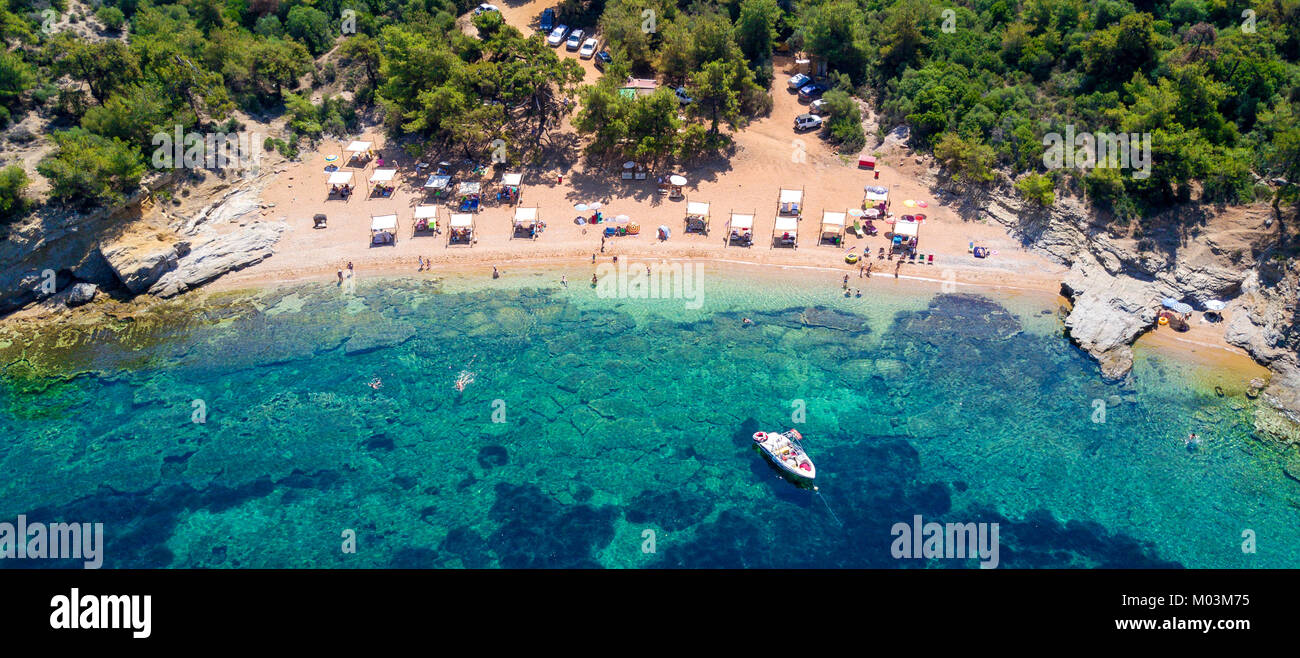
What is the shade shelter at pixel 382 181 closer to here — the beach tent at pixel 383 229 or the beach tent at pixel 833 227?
the beach tent at pixel 383 229

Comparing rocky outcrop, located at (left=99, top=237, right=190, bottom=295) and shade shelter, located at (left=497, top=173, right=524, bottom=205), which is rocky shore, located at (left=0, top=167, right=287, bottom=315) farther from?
shade shelter, located at (left=497, top=173, right=524, bottom=205)

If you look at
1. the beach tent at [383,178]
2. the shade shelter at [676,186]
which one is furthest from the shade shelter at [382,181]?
the shade shelter at [676,186]

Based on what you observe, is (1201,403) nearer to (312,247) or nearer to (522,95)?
(522,95)

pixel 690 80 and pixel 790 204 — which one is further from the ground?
pixel 690 80

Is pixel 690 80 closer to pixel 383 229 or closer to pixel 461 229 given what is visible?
pixel 461 229

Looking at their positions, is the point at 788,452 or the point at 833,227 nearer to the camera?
the point at 788,452

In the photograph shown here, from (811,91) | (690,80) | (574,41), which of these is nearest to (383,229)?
(690,80)

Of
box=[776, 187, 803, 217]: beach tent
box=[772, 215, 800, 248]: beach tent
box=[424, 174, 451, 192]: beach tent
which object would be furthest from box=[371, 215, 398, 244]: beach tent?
box=[776, 187, 803, 217]: beach tent
